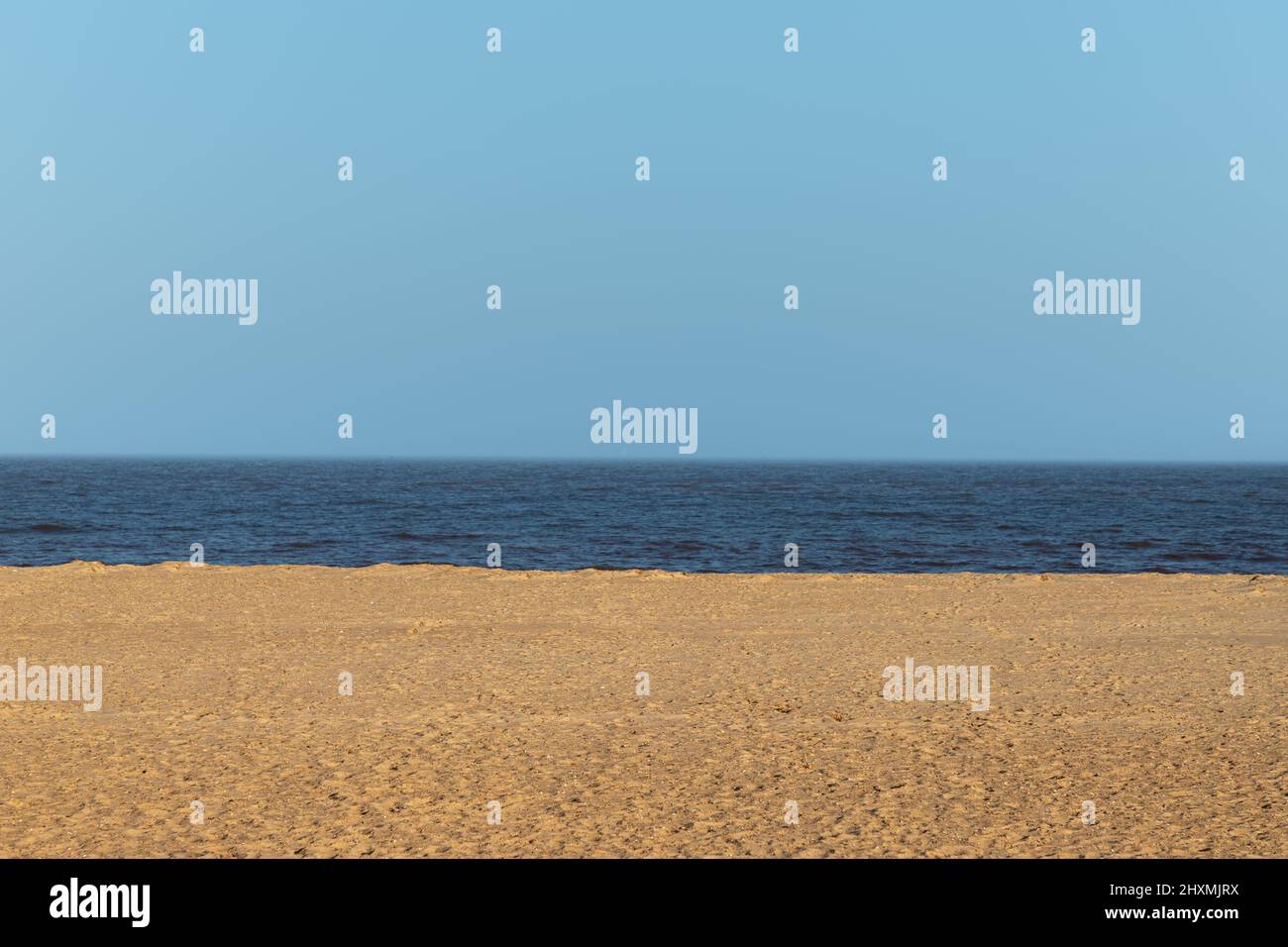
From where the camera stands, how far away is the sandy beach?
27.3 feet

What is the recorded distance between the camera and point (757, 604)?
21984mm

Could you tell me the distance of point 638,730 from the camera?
11688 mm

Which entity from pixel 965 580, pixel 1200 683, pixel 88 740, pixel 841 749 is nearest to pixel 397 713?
pixel 88 740

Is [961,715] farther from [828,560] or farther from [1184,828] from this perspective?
[828,560]

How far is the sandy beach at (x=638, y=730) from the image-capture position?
8320 millimetres
